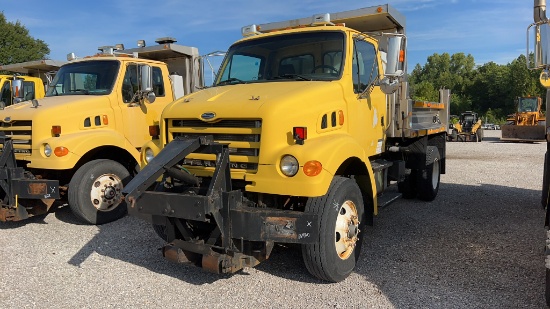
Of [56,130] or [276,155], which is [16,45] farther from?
[276,155]

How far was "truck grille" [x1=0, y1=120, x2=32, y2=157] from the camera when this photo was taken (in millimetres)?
6322

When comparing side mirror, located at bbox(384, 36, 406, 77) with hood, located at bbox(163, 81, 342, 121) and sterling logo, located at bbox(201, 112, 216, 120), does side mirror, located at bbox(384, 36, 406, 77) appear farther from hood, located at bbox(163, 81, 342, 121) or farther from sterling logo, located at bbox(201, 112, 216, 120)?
sterling logo, located at bbox(201, 112, 216, 120)

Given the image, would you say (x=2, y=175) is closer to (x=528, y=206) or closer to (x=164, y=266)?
(x=164, y=266)

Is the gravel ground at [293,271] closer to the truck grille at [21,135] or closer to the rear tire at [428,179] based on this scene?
the rear tire at [428,179]

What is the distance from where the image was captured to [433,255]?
16.3ft

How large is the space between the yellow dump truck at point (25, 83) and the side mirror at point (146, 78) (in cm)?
259

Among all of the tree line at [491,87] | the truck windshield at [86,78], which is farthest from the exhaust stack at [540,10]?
the tree line at [491,87]

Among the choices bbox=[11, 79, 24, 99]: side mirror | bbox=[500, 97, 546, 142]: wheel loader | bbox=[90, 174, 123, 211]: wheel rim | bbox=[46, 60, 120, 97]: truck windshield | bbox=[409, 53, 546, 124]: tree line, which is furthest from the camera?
bbox=[409, 53, 546, 124]: tree line

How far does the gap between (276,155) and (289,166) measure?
0.56 feet

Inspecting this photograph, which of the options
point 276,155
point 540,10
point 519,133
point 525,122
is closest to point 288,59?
point 276,155

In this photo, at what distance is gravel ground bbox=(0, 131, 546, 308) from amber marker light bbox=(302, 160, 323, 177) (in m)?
1.13

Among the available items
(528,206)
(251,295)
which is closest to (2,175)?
(251,295)

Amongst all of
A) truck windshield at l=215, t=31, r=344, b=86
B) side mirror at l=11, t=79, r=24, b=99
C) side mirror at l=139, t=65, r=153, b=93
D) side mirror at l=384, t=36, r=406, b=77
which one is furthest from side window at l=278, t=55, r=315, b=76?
side mirror at l=11, t=79, r=24, b=99

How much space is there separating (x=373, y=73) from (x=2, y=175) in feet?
16.4
